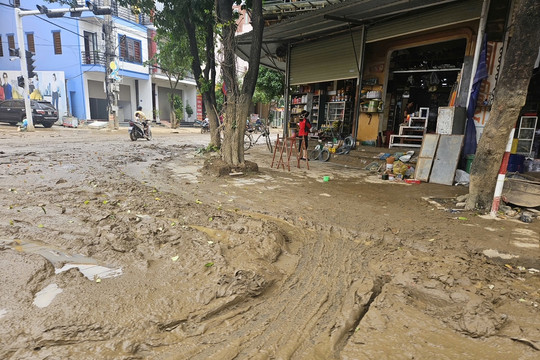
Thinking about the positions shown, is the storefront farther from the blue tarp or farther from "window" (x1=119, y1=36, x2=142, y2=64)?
"window" (x1=119, y1=36, x2=142, y2=64)

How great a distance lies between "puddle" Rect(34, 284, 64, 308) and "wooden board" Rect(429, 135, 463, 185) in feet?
24.2

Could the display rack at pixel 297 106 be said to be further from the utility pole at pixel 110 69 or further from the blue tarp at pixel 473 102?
the utility pole at pixel 110 69

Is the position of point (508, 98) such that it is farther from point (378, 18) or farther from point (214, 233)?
point (378, 18)

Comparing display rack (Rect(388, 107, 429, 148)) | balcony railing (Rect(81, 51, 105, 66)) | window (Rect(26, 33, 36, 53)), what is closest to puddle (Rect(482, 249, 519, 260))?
display rack (Rect(388, 107, 429, 148))

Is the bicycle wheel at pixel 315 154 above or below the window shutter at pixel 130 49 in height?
below

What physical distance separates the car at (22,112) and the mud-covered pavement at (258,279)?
17.7 meters

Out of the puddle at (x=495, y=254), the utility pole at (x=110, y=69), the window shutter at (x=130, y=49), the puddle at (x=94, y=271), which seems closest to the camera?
the puddle at (x=94, y=271)

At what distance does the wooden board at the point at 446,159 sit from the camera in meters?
7.10

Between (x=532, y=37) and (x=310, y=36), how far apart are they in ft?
27.7

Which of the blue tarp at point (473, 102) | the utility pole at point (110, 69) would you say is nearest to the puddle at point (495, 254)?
the blue tarp at point (473, 102)

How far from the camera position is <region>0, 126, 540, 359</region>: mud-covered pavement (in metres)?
2.12

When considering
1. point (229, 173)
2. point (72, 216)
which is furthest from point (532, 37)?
point (72, 216)

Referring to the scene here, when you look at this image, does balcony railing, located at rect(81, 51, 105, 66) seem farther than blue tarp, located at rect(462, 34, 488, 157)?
Yes

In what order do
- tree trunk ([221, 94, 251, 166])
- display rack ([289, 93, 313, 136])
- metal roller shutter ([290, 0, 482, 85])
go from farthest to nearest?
display rack ([289, 93, 313, 136]) → metal roller shutter ([290, 0, 482, 85]) → tree trunk ([221, 94, 251, 166])
